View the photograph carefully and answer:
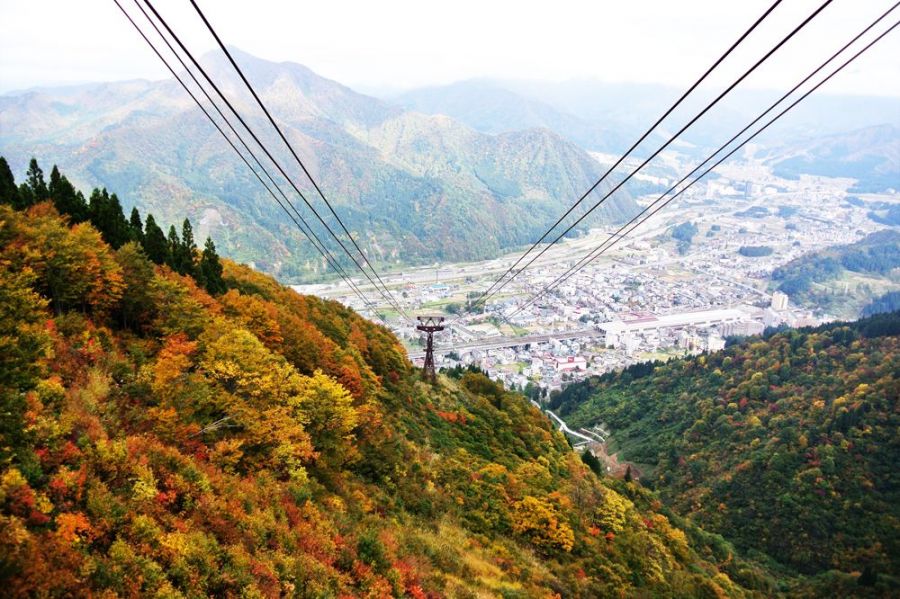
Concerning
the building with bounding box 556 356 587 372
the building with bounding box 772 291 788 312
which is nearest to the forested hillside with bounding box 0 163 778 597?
the building with bounding box 556 356 587 372

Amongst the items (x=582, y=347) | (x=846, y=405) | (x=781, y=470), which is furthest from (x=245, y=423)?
(x=582, y=347)

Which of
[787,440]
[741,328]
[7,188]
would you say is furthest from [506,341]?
[7,188]

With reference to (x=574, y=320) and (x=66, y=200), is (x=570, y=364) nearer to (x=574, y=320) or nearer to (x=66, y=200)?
(x=574, y=320)

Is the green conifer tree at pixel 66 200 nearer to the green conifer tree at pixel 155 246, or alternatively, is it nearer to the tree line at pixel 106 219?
the tree line at pixel 106 219

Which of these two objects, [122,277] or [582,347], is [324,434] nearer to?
[122,277]

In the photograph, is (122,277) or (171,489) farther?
(122,277)

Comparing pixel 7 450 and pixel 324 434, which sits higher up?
pixel 7 450
